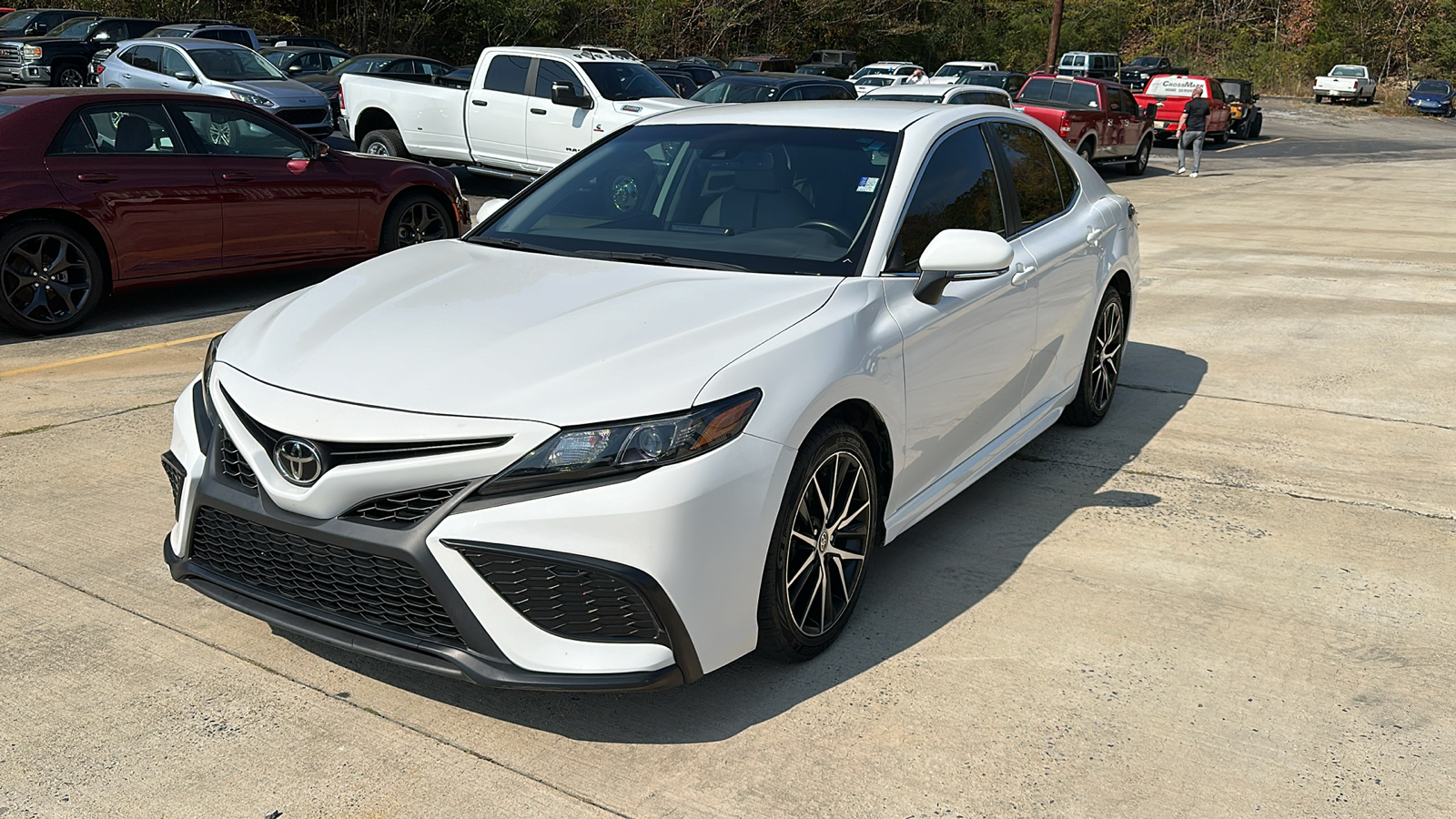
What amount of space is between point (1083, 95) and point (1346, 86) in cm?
3973

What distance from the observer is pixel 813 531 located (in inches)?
141

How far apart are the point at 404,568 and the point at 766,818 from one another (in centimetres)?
105

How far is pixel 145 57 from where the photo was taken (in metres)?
19.7

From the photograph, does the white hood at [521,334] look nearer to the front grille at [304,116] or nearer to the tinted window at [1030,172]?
the tinted window at [1030,172]

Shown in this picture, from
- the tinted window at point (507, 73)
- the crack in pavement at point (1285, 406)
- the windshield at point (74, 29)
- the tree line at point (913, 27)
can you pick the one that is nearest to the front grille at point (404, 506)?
the crack in pavement at point (1285, 406)

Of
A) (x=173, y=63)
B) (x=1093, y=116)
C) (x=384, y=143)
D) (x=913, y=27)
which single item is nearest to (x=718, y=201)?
(x=384, y=143)

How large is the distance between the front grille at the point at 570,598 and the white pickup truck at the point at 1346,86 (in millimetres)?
60918

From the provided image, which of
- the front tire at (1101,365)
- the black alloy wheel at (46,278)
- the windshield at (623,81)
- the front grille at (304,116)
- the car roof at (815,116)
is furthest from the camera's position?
the front grille at (304,116)

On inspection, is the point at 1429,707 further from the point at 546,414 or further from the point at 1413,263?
the point at 1413,263

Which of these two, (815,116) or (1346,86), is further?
(1346,86)

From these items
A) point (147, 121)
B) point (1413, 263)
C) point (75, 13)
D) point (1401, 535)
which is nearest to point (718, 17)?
point (75, 13)

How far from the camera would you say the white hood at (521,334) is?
10.3ft

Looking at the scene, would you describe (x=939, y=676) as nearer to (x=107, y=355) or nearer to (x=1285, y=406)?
(x=1285, y=406)

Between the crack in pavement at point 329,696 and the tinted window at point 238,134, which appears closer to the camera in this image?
the crack in pavement at point 329,696
